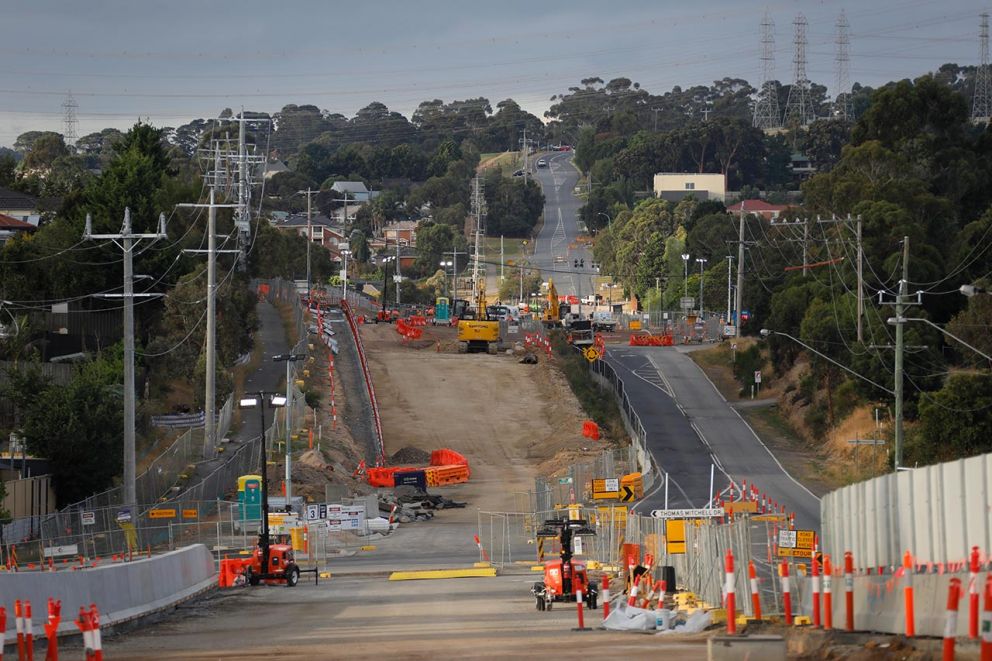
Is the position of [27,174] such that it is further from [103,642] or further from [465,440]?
[103,642]

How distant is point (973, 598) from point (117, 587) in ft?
60.6

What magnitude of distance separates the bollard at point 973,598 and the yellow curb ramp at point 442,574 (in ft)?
95.2

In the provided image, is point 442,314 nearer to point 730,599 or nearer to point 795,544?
point 795,544

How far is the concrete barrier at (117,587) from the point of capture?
86.7ft

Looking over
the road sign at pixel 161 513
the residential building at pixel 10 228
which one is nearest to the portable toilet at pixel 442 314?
the residential building at pixel 10 228

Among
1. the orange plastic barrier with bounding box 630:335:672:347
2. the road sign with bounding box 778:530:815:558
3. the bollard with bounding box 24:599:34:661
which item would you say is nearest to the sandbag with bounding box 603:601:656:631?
the road sign with bounding box 778:530:815:558

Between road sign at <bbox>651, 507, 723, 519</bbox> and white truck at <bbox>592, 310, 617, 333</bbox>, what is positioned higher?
white truck at <bbox>592, 310, 617, 333</bbox>

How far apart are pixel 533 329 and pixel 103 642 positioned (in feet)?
313

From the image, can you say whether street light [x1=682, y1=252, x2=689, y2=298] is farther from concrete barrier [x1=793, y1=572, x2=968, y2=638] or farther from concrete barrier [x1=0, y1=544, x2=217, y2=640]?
concrete barrier [x1=793, y1=572, x2=968, y2=638]

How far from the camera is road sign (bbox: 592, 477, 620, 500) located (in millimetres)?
60062

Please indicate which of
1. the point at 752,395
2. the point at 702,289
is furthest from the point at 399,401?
the point at 702,289

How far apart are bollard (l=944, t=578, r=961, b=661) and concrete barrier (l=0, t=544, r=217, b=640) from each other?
48.2ft

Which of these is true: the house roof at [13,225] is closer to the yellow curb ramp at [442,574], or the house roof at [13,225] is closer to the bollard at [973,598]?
the yellow curb ramp at [442,574]

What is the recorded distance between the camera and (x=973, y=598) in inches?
687
